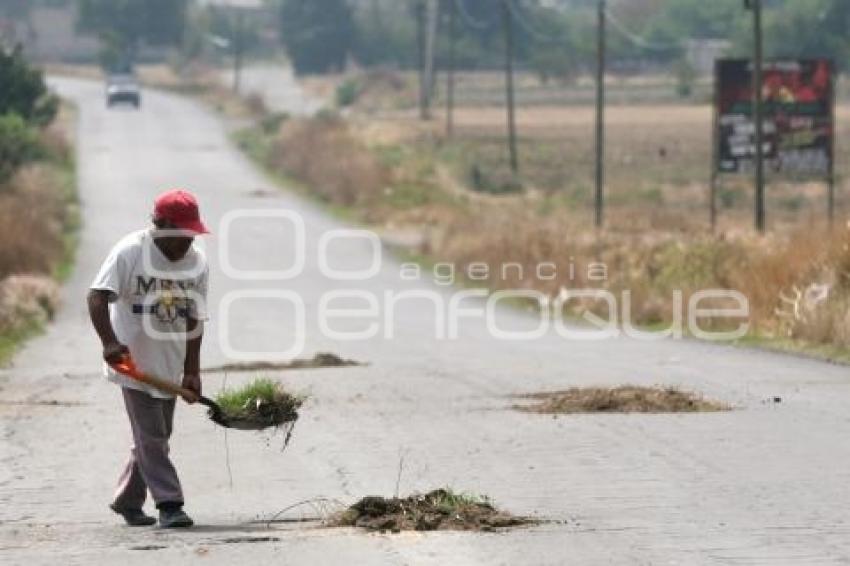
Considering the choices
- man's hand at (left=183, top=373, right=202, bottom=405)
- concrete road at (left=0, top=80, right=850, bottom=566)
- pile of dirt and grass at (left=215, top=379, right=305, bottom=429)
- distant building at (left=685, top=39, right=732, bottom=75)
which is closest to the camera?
concrete road at (left=0, top=80, right=850, bottom=566)

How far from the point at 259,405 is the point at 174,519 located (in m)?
1.04

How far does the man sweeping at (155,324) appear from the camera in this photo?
33.9 feet

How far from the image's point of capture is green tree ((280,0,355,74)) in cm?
15125

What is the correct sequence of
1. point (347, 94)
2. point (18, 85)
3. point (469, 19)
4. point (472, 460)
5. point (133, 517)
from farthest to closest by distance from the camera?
point (469, 19), point (347, 94), point (18, 85), point (472, 460), point (133, 517)

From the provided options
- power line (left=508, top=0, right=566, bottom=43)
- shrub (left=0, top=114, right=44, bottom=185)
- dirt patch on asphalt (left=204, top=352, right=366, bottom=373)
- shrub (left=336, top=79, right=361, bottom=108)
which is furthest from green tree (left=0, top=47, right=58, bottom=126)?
power line (left=508, top=0, right=566, bottom=43)

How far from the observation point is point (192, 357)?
10.5m

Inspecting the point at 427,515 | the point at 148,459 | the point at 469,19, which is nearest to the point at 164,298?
the point at 148,459

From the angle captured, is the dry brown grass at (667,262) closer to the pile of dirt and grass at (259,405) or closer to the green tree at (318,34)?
the pile of dirt and grass at (259,405)

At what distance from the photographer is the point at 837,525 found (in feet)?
32.8

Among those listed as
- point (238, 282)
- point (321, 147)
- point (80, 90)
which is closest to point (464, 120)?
point (321, 147)

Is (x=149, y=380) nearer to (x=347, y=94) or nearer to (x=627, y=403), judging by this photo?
(x=627, y=403)

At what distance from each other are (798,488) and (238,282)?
27.4 metres

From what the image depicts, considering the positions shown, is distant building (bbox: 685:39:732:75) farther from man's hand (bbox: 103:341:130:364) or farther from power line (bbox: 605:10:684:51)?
man's hand (bbox: 103:341:130:364)

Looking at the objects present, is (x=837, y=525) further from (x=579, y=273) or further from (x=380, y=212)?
(x=380, y=212)
